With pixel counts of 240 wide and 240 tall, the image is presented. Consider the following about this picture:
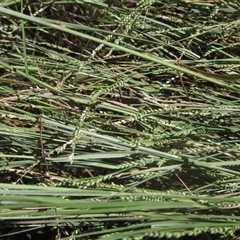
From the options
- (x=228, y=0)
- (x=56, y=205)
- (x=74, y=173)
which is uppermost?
(x=228, y=0)

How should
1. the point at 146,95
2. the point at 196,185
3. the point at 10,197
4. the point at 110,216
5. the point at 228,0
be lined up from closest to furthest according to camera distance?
the point at 10,197, the point at 110,216, the point at 196,185, the point at 146,95, the point at 228,0

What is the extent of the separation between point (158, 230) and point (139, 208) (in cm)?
5

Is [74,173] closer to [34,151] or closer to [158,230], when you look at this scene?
[34,151]

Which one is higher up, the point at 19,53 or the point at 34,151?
the point at 19,53

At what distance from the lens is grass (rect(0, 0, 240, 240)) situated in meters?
0.77

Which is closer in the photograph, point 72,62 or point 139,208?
point 139,208

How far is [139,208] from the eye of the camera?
28.9 inches

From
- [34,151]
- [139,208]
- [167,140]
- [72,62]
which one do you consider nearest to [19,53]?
[72,62]

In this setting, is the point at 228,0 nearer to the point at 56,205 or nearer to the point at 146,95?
the point at 146,95

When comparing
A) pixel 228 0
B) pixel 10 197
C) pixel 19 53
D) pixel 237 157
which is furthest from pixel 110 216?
pixel 228 0

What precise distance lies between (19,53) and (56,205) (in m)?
0.54

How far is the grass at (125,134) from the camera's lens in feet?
2.51

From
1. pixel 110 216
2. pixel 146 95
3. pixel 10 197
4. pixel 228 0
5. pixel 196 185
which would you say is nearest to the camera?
pixel 10 197

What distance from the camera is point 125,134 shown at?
→ 0.98m
